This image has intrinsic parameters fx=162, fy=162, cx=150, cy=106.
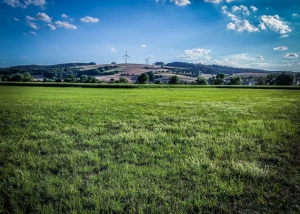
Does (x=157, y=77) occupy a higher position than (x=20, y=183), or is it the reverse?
(x=157, y=77)

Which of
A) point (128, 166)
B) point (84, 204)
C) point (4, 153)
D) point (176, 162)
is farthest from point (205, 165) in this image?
point (4, 153)

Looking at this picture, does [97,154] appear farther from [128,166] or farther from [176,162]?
[176,162]

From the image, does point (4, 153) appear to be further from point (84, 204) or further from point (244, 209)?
point (244, 209)

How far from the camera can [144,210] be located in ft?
10.0

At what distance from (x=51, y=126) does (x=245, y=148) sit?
9.29m

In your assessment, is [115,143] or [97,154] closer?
[97,154]

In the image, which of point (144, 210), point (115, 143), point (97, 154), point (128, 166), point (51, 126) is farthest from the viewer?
point (51, 126)

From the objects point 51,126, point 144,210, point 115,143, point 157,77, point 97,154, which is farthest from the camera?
point 157,77

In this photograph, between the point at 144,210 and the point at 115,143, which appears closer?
the point at 144,210

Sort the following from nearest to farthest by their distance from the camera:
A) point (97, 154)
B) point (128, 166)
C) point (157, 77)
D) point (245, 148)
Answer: point (128, 166) → point (97, 154) → point (245, 148) → point (157, 77)

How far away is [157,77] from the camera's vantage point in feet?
623

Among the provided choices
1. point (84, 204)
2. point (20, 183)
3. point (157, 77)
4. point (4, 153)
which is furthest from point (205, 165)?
point (157, 77)

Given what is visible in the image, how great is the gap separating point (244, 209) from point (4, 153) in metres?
7.12

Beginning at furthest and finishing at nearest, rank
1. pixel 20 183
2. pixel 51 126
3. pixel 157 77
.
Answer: pixel 157 77 < pixel 51 126 < pixel 20 183
